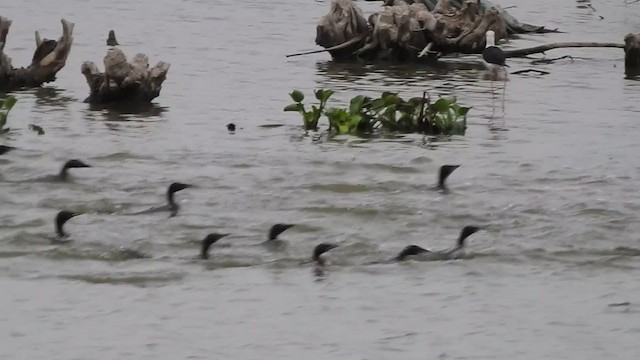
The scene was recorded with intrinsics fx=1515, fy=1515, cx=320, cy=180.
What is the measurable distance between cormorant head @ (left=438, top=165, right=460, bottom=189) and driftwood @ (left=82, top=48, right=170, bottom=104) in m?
5.22

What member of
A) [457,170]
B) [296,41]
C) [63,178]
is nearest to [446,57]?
[296,41]

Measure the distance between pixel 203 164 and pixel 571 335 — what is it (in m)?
6.06

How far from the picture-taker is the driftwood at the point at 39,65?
1855cm

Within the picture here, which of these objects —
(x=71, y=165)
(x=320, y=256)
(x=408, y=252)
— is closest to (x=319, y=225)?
(x=320, y=256)

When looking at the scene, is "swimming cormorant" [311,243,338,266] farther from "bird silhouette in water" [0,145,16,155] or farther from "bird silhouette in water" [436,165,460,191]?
"bird silhouette in water" [0,145,16,155]

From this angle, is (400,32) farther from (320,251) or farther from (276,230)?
(320,251)

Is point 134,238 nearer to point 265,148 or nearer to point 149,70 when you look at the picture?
point 265,148

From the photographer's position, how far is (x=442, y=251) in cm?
1150

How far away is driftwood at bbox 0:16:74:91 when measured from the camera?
18.5 metres

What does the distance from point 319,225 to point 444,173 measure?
5.56ft

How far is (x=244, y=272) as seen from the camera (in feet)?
35.5

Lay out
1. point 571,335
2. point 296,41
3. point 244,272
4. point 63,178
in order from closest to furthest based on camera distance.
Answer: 1. point 571,335
2. point 244,272
3. point 63,178
4. point 296,41

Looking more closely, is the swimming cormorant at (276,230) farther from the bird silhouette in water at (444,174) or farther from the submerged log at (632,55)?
the submerged log at (632,55)

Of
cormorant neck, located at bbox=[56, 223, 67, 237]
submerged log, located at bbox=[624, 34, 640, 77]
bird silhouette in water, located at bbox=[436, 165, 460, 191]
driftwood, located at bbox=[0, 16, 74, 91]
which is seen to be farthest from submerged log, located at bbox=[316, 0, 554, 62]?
cormorant neck, located at bbox=[56, 223, 67, 237]
